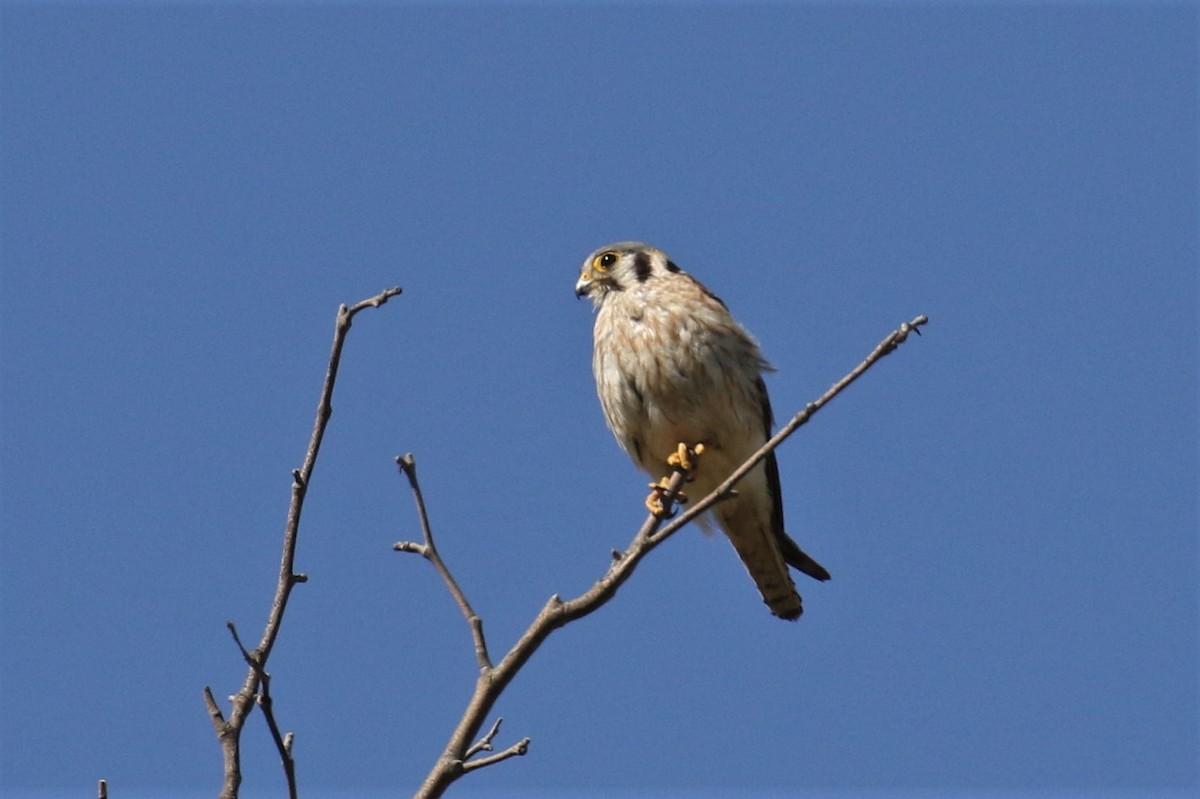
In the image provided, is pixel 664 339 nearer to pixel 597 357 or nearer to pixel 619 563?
pixel 597 357

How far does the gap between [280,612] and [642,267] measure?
3501 millimetres

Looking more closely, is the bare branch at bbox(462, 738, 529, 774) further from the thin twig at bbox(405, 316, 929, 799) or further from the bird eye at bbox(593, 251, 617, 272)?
the bird eye at bbox(593, 251, 617, 272)

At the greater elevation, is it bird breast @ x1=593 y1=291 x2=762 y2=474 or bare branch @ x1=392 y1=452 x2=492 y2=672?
bird breast @ x1=593 y1=291 x2=762 y2=474

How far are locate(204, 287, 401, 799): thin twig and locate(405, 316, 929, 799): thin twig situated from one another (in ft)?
0.75

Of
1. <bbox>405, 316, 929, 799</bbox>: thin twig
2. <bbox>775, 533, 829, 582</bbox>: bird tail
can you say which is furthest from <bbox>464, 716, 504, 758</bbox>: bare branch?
<bbox>775, 533, 829, 582</bbox>: bird tail

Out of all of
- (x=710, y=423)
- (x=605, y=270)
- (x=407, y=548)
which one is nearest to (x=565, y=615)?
(x=407, y=548)

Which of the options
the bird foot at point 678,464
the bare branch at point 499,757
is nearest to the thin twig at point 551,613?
the bare branch at point 499,757

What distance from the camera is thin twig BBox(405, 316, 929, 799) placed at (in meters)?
2.02

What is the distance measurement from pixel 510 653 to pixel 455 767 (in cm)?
23

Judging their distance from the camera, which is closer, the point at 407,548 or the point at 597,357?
the point at 407,548

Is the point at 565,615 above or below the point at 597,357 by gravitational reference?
below

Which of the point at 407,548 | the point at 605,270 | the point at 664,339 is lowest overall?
the point at 407,548

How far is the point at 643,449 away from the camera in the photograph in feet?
16.9

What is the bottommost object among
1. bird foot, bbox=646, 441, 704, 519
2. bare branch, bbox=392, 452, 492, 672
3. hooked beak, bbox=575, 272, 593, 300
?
bare branch, bbox=392, 452, 492, 672
